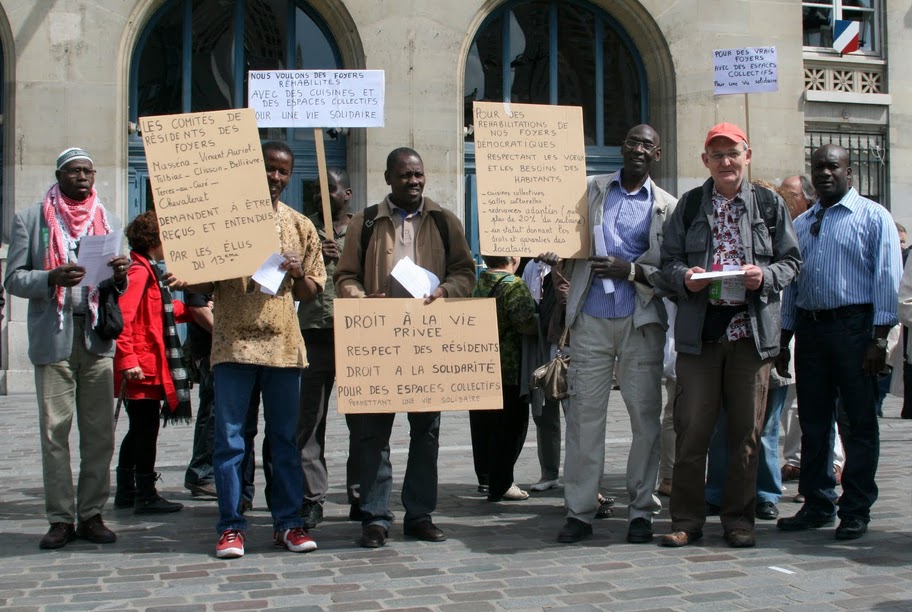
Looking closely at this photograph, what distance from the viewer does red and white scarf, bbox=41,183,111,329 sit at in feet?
19.7

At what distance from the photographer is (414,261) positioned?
6.16 meters

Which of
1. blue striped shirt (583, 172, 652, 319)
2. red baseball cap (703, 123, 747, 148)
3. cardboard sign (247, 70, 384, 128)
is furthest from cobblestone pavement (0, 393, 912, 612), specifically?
cardboard sign (247, 70, 384, 128)

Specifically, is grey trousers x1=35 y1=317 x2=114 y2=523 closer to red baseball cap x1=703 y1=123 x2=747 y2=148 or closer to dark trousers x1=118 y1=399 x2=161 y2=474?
dark trousers x1=118 y1=399 x2=161 y2=474

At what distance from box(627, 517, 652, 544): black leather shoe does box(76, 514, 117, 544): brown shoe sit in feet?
9.18

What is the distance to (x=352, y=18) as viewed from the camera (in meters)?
13.9

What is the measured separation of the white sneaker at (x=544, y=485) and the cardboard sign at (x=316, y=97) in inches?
108

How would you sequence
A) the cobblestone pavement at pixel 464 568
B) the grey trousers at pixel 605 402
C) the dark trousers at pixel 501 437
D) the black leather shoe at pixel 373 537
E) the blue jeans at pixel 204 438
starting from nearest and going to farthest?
the cobblestone pavement at pixel 464 568 → the black leather shoe at pixel 373 537 → the grey trousers at pixel 605 402 → the dark trousers at pixel 501 437 → the blue jeans at pixel 204 438

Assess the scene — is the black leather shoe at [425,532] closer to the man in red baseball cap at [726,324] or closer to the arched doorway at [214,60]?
the man in red baseball cap at [726,324]

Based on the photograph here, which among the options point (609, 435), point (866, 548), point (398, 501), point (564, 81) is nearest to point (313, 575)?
point (398, 501)

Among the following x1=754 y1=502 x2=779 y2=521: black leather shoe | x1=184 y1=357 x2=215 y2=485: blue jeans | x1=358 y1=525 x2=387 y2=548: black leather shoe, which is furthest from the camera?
x1=184 y1=357 x2=215 y2=485: blue jeans

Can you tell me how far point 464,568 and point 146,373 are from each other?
258cm

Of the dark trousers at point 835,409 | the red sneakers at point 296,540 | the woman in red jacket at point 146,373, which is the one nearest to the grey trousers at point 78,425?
the woman in red jacket at point 146,373

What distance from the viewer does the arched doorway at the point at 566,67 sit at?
1502 cm

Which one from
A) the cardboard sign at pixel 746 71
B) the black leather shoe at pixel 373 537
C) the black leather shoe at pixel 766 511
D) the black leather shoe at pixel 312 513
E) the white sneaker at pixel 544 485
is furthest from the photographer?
the cardboard sign at pixel 746 71
